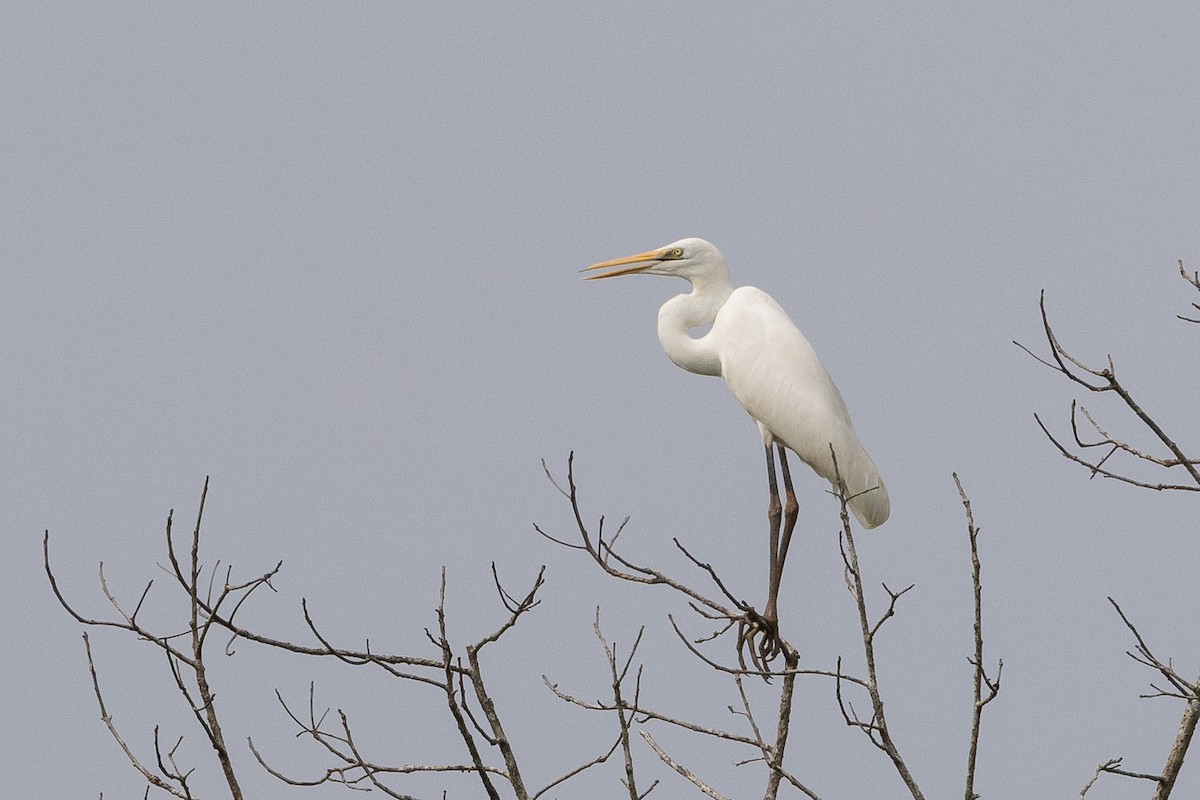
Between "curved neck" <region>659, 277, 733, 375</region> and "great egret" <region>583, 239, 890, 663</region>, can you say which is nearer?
"great egret" <region>583, 239, 890, 663</region>

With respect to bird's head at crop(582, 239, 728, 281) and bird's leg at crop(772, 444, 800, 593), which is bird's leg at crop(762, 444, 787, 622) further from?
bird's head at crop(582, 239, 728, 281)

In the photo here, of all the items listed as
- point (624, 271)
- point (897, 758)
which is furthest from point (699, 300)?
point (897, 758)

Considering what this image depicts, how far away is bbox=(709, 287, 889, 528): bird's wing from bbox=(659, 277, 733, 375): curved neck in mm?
314

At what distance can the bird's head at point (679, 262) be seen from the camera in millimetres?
7812

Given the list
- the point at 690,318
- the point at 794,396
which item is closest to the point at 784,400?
the point at 794,396

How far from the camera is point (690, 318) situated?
7812mm

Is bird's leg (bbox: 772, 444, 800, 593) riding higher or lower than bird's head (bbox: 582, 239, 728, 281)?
lower

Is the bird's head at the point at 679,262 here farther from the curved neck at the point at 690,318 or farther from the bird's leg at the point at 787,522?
the bird's leg at the point at 787,522

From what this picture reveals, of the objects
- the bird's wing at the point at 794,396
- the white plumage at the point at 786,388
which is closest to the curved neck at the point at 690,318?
the white plumage at the point at 786,388

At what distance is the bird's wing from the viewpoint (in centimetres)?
725

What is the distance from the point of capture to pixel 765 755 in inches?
184

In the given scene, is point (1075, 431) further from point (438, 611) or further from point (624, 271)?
point (624, 271)

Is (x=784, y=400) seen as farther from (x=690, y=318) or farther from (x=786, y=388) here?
(x=690, y=318)

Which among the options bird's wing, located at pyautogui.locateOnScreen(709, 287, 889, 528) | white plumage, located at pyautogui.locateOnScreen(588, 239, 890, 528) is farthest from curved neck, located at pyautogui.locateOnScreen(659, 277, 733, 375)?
bird's wing, located at pyautogui.locateOnScreen(709, 287, 889, 528)
